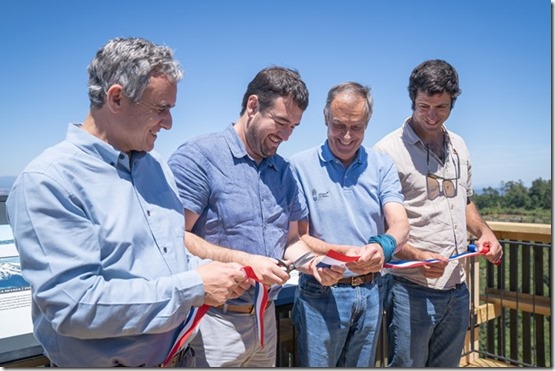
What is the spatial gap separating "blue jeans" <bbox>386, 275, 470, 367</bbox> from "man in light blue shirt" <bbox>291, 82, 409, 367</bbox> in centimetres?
29

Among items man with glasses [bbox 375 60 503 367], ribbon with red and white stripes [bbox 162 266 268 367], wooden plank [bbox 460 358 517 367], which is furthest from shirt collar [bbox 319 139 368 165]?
wooden plank [bbox 460 358 517 367]

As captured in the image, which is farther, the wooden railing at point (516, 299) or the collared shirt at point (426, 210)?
the wooden railing at point (516, 299)

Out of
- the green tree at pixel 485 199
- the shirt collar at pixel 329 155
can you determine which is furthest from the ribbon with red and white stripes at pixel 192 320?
the green tree at pixel 485 199

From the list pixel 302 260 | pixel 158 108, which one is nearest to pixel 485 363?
pixel 302 260

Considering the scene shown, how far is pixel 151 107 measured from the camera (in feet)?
4.33

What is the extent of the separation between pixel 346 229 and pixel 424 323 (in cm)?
69

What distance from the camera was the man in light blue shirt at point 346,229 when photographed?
2039 mm

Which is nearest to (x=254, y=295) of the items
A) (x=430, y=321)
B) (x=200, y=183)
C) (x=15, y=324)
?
(x=200, y=183)

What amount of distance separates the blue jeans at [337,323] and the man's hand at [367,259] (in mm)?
106

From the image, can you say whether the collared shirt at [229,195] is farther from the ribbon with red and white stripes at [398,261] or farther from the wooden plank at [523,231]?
the wooden plank at [523,231]

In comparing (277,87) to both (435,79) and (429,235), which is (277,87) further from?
(429,235)

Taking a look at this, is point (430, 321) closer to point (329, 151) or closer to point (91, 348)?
point (329, 151)

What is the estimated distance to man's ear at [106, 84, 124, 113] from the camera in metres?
1.28

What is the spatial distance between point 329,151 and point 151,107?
3.55 feet
